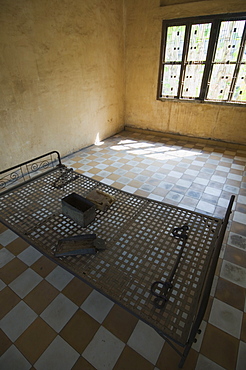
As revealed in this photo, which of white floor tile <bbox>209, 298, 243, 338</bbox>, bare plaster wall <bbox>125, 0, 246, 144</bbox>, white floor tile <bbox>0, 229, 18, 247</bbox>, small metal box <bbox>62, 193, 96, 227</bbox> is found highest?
bare plaster wall <bbox>125, 0, 246, 144</bbox>

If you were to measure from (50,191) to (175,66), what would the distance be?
14.7 feet

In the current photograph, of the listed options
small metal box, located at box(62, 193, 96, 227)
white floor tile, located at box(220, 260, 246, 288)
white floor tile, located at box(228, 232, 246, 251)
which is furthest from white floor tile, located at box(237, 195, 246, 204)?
small metal box, located at box(62, 193, 96, 227)

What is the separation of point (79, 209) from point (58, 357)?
138 centimetres

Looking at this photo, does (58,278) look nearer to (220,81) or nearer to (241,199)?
(241,199)

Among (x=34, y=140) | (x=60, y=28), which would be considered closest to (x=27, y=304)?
(x=34, y=140)

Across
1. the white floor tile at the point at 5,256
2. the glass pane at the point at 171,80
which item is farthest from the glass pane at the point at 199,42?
the white floor tile at the point at 5,256

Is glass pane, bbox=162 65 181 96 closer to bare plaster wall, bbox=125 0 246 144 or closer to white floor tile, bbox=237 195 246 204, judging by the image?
bare plaster wall, bbox=125 0 246 144

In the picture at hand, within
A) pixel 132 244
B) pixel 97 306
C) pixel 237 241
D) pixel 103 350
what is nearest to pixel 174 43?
pixel 237 241

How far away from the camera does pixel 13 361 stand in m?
1.61

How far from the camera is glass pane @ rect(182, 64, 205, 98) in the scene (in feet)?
16.8

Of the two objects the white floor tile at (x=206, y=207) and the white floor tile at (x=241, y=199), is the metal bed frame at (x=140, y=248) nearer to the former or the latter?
the white floor tile at (x=206, y=207)

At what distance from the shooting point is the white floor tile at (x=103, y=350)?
1.60 metres

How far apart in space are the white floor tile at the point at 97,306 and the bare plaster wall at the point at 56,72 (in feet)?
9.62

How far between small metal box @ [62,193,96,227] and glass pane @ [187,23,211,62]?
455cm
